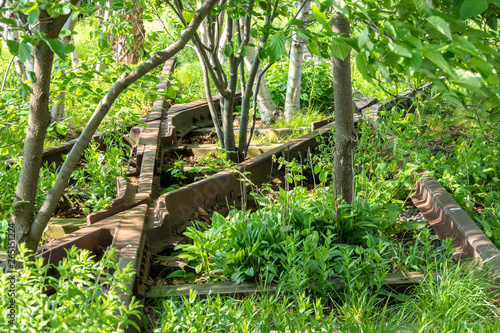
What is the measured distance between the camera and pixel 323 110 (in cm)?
851

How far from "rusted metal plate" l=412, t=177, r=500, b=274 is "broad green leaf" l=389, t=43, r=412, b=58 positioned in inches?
84.3

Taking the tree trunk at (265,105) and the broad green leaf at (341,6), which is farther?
the tree trunk at (265,105)

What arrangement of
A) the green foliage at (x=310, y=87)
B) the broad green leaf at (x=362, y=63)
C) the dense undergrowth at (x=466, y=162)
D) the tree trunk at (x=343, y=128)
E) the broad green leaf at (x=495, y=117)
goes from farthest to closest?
the green foliage at (x=310, y=87)
the dense undergrowth at (x=466, y=162)
the tree trunk at (x=343, y=128)
the broad green leaf at (x=495, y=117)
the broad green leaf at (x=362, y=63)

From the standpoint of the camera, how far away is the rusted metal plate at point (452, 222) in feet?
10.8

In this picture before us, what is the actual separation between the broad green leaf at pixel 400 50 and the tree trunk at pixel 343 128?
2269 millimetres

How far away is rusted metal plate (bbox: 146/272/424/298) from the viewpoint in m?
3.20

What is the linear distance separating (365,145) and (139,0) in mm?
2789

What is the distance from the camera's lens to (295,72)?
750cm

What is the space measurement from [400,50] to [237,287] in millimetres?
2185

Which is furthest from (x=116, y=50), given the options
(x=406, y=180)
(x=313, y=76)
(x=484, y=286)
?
(x=484, y=286)

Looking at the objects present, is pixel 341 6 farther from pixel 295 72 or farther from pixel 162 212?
pixel 295 72

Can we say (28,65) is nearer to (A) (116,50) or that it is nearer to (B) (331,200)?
(B) (331,200)

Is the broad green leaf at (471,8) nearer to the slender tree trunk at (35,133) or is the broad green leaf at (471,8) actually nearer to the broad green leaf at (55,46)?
the broad green leaf at (55,46)

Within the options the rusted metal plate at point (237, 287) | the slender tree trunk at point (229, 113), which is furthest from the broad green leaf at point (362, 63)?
the slender tree trunk at point (229, 113)
